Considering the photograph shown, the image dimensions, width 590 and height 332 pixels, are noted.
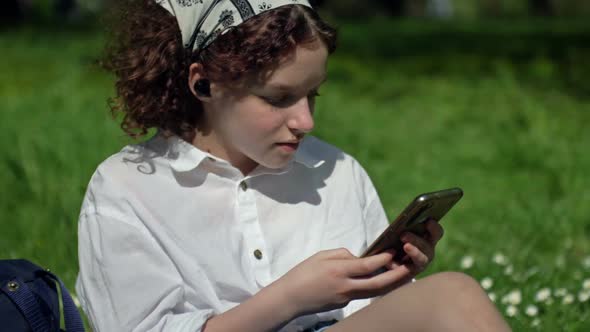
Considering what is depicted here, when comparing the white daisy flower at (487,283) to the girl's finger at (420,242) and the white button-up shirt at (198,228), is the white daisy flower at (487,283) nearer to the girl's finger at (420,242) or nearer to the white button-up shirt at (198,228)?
the white button-up shirt at (198,228)

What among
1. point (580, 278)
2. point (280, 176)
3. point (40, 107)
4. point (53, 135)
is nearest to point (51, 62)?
point (40, 107)

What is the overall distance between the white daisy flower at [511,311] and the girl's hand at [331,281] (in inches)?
47.3

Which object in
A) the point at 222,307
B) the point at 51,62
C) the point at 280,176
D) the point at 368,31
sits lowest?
the point at 368,31

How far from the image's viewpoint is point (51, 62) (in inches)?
340

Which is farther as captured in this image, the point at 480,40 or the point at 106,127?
the point at 480,40

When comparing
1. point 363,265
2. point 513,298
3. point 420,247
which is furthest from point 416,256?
point 513,298

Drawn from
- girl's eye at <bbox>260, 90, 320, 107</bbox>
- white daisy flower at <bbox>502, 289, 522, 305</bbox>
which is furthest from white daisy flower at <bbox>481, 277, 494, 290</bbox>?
girl's eye at <bbox>260, 90, 320, 107</bbox>

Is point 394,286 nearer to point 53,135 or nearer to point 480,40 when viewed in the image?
point 53,135

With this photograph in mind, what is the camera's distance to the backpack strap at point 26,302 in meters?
1.88

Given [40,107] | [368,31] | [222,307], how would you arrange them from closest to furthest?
1. [222,307]
2. [40,107]
3. [368,31]

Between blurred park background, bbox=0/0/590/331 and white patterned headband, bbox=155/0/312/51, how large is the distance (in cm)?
50

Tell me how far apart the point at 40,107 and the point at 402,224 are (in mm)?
4443

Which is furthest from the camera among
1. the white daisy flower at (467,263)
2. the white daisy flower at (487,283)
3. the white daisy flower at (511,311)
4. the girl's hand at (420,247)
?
the white daisy flower at (467,263)

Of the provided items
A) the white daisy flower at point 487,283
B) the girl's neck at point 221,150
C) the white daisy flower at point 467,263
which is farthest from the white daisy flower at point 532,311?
the girl's neck at point 221,150
